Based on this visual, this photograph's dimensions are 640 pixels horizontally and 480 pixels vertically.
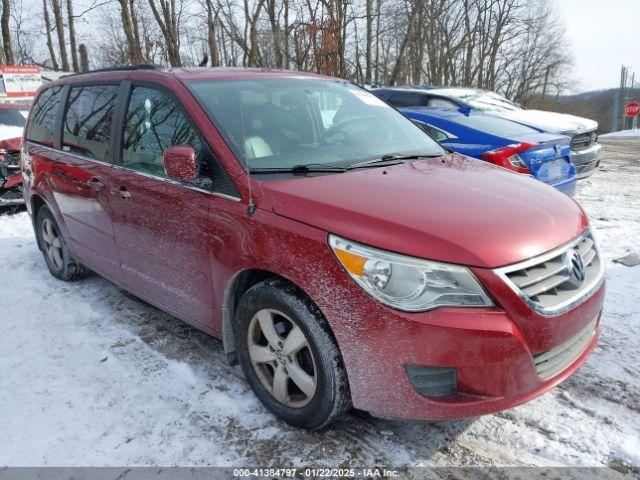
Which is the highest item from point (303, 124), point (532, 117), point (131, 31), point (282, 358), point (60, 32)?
point (60, 32)

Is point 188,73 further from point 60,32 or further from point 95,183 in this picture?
point 60,32

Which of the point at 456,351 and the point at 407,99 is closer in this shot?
the point at 456,351

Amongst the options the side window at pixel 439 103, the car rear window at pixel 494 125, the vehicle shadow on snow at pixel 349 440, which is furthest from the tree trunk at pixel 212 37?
the vehicle shadow on snow at pixel 349 440

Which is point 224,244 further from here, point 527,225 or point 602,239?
point 602,239

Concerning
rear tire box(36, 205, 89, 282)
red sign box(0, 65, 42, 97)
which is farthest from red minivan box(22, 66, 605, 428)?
red sign box(0, 65, 42, 97)

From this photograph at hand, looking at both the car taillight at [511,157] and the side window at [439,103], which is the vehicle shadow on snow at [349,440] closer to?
the car taillight at [511,157]

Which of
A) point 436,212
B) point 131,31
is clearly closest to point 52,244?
point 436,212

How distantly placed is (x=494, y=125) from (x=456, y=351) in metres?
4.72

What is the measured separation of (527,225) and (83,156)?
3134mm

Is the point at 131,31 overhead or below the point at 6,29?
below

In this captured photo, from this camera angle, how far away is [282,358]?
8.16 feet

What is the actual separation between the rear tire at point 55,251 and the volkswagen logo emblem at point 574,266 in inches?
150

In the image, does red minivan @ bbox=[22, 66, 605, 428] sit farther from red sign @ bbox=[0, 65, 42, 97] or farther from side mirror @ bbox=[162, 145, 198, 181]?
red sign @ bbox=[0, 65, 42, 97]

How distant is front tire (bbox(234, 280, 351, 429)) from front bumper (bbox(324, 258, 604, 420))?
0.12m
